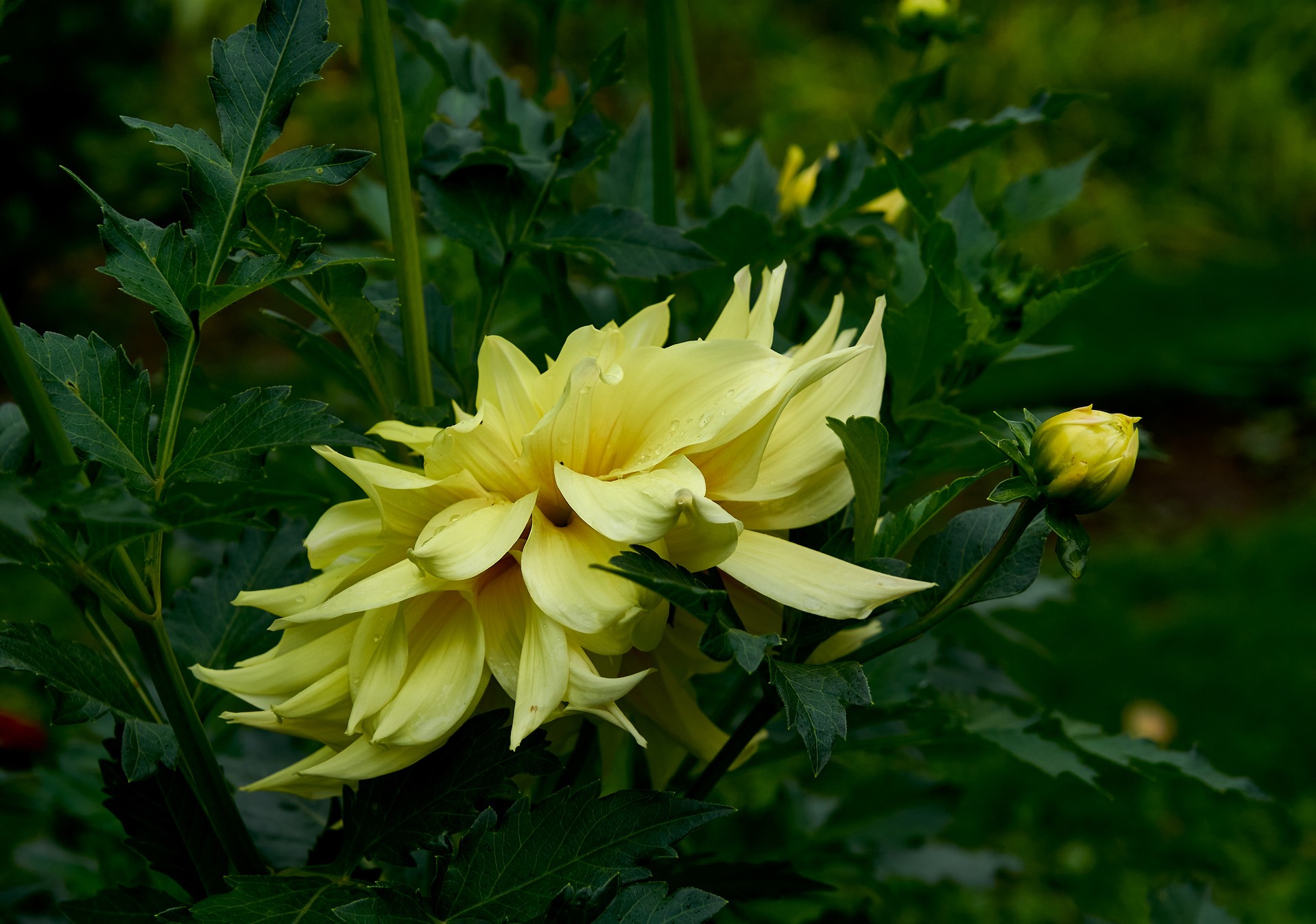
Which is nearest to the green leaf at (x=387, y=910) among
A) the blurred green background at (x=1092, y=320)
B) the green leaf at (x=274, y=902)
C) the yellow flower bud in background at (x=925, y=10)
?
the green leaf at (x=274, y=902)

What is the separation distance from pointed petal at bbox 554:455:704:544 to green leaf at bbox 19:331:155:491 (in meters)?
0.17

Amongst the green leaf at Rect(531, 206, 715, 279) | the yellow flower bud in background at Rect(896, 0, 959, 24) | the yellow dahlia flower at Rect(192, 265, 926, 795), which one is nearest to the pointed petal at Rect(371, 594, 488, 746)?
the yellow dahlia flower at Rect(192, 265, 926, 795)

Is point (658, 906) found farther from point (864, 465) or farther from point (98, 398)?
point (98, 398)

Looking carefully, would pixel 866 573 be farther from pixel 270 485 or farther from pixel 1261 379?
pixel 1261 379

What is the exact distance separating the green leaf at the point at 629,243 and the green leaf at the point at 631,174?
7.7 inches

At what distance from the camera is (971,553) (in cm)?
52

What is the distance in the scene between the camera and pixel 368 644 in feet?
1.48

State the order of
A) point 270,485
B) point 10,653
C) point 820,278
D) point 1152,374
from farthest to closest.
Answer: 1. point 1152,374
2. point 820,278
3. point 270,485
4. point 10,653

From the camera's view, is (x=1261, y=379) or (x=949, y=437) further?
(x=1261, y=379)

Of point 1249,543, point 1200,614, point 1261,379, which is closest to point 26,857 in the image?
point 1200,614

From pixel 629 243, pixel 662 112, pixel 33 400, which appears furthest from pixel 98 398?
pixel 662 112

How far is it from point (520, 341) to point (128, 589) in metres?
0.46

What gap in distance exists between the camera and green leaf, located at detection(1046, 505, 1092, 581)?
17.1 inches

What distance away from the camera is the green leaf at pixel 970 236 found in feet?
2.30
